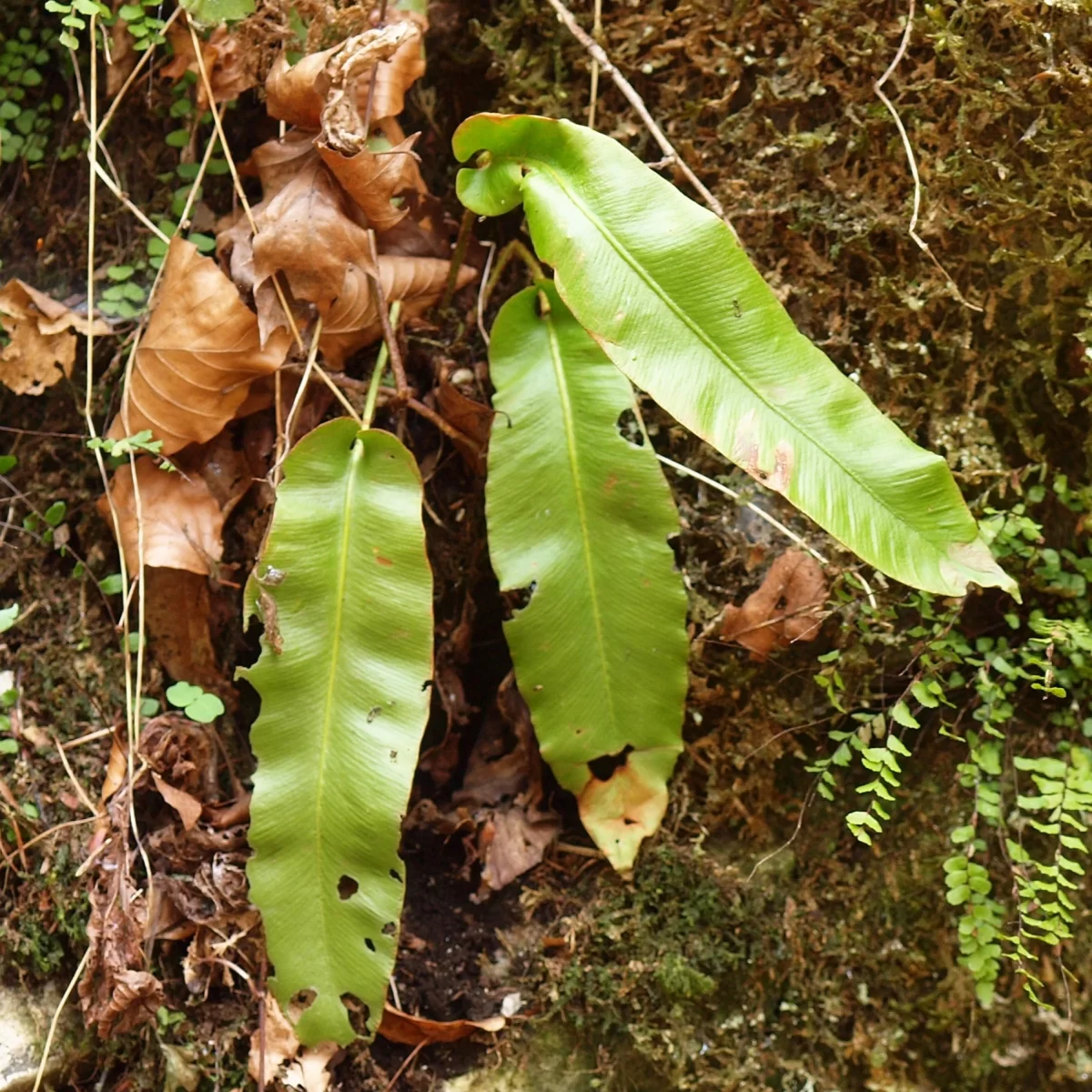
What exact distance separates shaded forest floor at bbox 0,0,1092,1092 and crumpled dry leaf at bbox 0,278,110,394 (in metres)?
0.05

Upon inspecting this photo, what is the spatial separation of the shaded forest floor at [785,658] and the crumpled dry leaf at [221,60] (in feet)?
1.18

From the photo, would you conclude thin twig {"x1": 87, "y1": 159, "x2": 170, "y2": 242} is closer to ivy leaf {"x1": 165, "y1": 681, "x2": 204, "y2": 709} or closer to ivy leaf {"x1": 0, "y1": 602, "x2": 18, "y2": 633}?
ivy leaf {"x1": 0, "y1": 602, "x2": 18, "y2": 633}

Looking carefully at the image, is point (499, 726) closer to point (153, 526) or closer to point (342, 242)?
point (153, 526)

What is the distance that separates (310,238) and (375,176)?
0.12 m

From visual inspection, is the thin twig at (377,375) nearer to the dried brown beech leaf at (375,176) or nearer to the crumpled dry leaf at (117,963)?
the dried brown beech leaf at (375,176)

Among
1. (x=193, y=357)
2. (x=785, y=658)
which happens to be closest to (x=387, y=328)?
(x=193, y=357)

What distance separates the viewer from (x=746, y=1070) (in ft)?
4.69

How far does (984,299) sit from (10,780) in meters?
1.56

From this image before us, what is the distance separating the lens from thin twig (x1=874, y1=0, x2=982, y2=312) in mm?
1406

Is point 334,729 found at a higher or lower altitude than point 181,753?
higher

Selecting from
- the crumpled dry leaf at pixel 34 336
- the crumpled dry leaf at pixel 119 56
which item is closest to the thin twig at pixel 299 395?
the crumpled dry leaf at pixel 34 336

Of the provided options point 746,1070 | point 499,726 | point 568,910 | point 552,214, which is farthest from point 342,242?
point 746,1070

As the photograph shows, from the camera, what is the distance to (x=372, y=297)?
147 cm

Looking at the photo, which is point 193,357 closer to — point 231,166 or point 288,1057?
point 231,166
